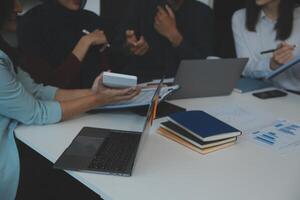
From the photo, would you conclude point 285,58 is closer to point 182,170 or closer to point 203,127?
point 203,127

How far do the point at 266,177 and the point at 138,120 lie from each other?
532 millimetres

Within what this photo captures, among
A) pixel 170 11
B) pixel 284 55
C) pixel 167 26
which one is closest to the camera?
pixel 284 55

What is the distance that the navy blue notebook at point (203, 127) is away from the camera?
110cm

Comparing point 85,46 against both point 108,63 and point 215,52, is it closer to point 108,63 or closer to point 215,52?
point 108,63

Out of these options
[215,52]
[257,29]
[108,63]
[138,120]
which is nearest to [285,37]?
[257,29]

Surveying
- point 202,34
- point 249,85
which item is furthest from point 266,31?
point 249,85

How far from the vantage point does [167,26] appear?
219 cm

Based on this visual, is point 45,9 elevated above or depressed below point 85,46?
above

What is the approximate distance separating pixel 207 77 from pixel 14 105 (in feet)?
2.73

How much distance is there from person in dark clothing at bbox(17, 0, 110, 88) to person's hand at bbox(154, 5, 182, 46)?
1.26 feet

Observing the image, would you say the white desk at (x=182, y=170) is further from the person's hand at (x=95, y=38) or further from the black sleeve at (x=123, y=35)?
the black sleeve at (x=123, y=35)

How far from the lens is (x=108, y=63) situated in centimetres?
228

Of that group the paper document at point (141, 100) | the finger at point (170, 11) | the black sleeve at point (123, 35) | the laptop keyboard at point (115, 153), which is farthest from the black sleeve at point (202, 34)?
the laptop keyboard at point (115, 153)

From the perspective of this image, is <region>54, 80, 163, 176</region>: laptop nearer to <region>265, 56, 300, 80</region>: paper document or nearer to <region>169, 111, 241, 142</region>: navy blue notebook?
<region>169, 111, 241, 142</region>: navy blue notebook
